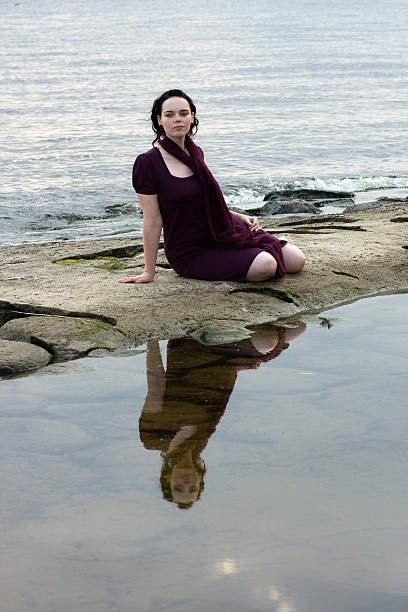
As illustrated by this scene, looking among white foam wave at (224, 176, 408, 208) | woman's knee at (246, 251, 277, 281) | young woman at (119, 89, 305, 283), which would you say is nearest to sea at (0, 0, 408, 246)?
white foam wave at (224, 176, 408, 208)

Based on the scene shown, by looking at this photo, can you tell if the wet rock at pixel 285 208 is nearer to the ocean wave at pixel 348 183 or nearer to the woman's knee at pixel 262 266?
the ocean wave at pixel 348 183

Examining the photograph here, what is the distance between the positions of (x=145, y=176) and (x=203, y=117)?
56.1 feet

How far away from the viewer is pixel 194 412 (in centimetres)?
396

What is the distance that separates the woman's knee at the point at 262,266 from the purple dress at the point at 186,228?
34 millimetres

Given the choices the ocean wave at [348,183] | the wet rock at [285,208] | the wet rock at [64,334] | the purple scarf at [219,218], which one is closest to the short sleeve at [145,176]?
the purple scarf at [219,218]

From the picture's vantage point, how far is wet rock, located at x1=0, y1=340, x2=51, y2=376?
4.55 metres

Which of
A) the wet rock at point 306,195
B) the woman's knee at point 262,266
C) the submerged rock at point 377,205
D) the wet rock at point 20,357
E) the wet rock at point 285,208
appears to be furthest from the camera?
the wet rock at point 306,195

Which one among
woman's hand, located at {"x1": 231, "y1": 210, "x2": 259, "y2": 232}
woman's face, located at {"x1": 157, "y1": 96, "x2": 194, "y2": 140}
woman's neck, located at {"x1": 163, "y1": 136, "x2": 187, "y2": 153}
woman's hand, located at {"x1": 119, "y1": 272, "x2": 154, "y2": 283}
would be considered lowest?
woman's hand, located at {"x1": 119, "y1": 272, "x2": 154, "y2": 283}

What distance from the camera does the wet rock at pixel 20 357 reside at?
455 cm

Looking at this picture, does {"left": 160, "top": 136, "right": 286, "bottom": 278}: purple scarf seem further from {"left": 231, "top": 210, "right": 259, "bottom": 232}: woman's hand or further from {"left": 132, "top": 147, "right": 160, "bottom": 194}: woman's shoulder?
{"left": 132, "top": 147, "right": 160, "bottom": 194}: woman's shoulder

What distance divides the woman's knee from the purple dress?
34 mm

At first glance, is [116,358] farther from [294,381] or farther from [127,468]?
[127,468]

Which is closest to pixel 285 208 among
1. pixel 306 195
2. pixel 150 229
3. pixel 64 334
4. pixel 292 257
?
pixel 306 195

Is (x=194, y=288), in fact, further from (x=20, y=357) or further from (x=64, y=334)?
(x=20, y=357)
